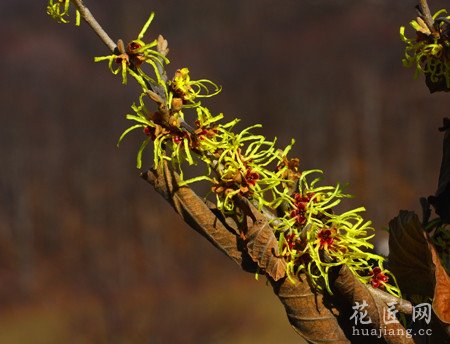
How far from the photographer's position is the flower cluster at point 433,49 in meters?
0.65

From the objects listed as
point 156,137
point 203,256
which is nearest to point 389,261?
point 156,137

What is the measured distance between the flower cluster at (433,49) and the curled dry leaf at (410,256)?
0.45 ft

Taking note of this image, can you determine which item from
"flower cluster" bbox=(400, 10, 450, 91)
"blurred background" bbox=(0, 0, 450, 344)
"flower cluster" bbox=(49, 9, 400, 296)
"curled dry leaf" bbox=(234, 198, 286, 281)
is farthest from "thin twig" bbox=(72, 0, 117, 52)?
"blurred background" bbox=(0, 0, 450, 344)

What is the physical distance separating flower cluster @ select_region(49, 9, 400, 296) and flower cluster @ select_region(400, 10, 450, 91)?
0.50 ft

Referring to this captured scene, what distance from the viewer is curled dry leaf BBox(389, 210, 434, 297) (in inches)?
23.4

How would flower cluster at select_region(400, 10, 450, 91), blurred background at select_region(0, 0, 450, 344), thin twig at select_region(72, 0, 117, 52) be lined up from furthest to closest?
1. blurred background at select_region(0, 0, 450, 344)
2. flower cluster at select_region(400, 10, 450, 91)
3. thin twig at select_region(72, 0, 117, 52)

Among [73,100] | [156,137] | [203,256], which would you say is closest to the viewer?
[156,137]

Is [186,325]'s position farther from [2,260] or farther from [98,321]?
[2,260]

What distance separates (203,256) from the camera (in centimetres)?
532

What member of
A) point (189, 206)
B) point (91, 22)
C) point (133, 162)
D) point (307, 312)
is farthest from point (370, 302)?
point (133, 162)

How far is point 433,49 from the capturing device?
25.8 inches

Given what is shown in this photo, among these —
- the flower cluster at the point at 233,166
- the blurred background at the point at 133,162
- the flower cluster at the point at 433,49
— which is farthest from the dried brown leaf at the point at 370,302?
the blurred background at the point at 133,162

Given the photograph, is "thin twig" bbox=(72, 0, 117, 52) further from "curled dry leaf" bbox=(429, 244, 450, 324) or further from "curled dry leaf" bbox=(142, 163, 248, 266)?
"curled dry leaf" bbox=(429, 244, 450, 324)

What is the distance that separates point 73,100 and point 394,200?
2393 mm
